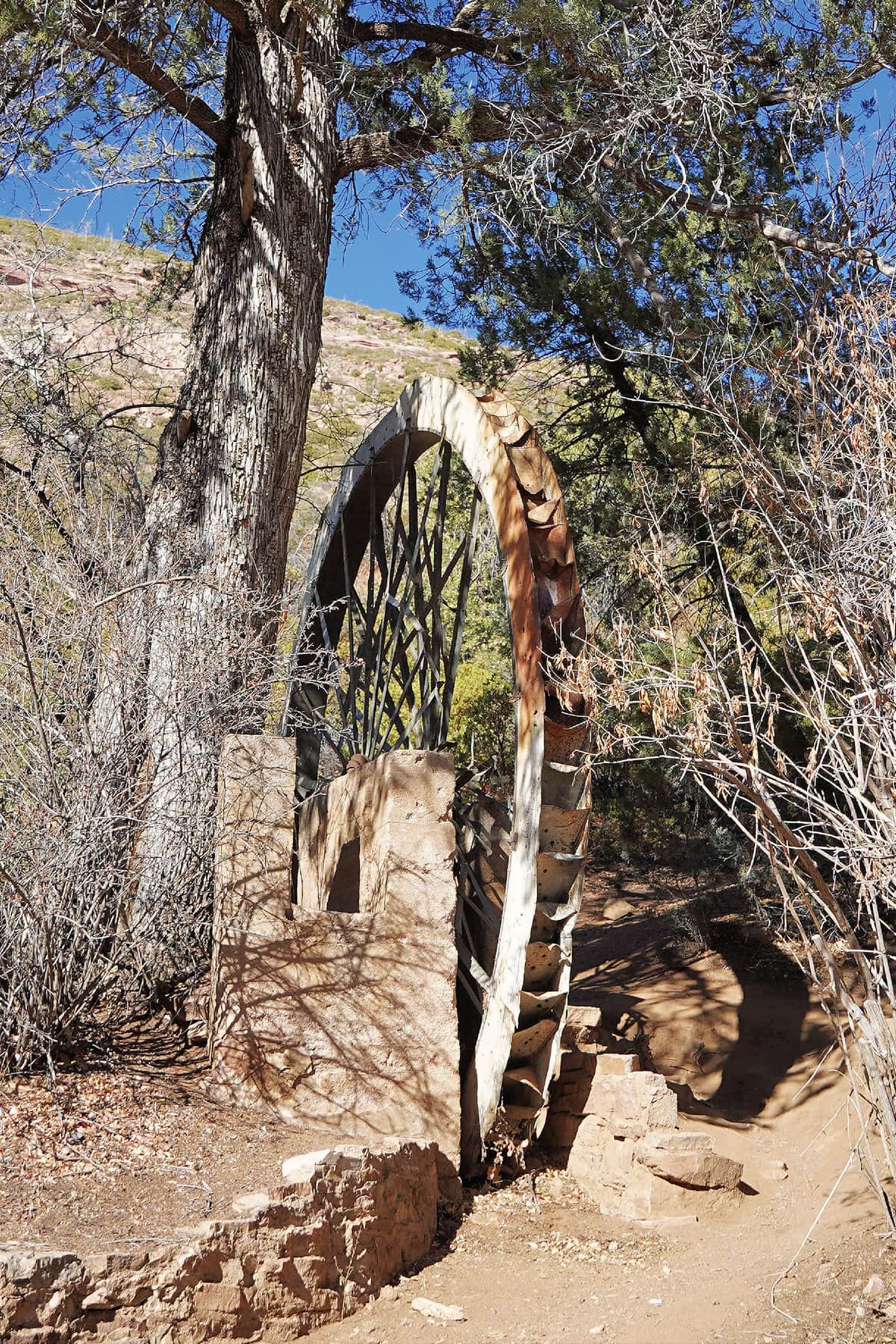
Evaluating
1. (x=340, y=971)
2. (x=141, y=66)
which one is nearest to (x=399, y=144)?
(x=141, y=66)

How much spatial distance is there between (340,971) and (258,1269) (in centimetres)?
157

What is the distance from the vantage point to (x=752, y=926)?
32.8ft

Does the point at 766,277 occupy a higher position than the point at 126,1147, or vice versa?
the point at 766,277

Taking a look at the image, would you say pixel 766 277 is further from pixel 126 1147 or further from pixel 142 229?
pixel 126 1147

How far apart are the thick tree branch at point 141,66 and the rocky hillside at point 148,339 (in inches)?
48.4

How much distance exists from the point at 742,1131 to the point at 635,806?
3.74 m

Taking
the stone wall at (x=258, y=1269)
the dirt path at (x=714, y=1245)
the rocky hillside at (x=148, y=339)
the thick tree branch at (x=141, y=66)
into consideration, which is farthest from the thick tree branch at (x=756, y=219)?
the stone wall at (x=258, y=1269)

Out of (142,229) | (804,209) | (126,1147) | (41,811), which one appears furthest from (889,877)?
(142,229)

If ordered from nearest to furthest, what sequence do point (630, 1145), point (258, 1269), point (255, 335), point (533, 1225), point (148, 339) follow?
1. point (258, 1269)
2. point (533, 1225)
3. point (630, 1145)
4. point (255, 335)
5. point (148, 339)

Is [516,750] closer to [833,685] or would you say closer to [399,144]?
[833,685]

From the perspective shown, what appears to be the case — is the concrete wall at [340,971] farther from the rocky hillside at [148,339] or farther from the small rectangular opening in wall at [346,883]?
the rocky hillside at [148,339]

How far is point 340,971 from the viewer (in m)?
5.38

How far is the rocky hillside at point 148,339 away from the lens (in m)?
8.57

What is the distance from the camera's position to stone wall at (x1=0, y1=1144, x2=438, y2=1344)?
347cm
